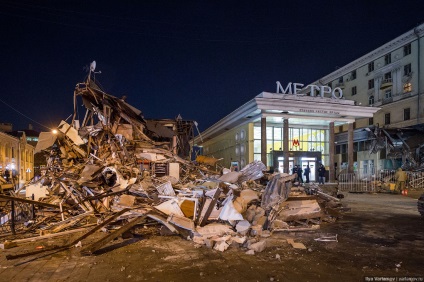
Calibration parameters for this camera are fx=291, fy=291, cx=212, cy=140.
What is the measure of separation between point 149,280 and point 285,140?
22635mm

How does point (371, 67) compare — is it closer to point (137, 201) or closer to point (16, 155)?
point (137, 201)

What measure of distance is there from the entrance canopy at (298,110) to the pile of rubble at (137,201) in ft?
37.9

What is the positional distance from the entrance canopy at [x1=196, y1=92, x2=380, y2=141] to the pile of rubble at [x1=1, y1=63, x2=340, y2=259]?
1157 centimetres

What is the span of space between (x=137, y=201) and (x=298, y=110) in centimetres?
1914

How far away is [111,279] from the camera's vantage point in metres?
4.96

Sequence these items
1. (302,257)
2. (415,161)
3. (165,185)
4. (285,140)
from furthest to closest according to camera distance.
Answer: (285,140) → (415,161) → (165,185) → (302,257)

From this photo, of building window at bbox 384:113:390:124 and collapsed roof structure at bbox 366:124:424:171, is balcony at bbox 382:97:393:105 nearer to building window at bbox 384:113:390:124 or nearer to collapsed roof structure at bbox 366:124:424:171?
building window at bbox 384:113:390:124

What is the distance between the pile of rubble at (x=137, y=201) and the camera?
771 cm

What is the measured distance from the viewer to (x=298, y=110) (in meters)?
25.2

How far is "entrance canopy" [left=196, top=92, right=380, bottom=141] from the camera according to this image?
24.5m

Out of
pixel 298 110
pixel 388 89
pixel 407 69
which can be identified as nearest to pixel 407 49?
pixel 407 69

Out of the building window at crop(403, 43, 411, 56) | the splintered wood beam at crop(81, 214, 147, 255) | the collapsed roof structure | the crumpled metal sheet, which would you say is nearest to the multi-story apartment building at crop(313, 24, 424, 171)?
the building window at crop(403, 43, 411, 56)

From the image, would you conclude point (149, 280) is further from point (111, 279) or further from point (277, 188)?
point (277, 188)

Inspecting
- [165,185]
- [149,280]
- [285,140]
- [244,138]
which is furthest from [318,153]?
[149,280]
